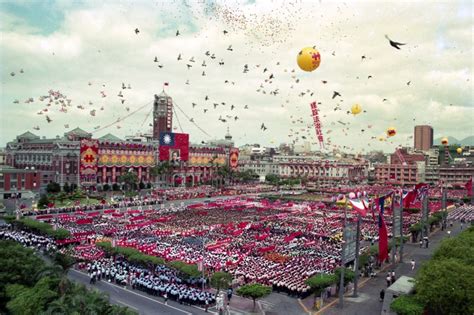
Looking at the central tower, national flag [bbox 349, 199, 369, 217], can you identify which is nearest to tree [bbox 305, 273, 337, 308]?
national flag [bbox 349, 199, 369, 217]

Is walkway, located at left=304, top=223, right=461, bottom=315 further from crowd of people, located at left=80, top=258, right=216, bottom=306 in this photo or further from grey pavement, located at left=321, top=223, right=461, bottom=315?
crowd of people, located at left=80, top=258, right=216, bottom=306

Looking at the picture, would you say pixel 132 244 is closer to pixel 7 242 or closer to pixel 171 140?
pixel 7 242

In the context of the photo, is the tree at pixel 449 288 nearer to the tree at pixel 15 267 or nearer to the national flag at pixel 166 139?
the tree at pixel 15 267

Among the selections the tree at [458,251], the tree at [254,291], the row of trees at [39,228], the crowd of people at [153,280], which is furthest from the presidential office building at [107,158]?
the tree at [458,251]

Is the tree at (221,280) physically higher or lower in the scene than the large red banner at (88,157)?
lower

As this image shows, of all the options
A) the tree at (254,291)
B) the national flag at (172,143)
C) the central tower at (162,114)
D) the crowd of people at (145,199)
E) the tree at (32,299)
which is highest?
the central tower at (162,114)

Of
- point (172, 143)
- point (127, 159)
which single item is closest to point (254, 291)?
point (172, 143)
